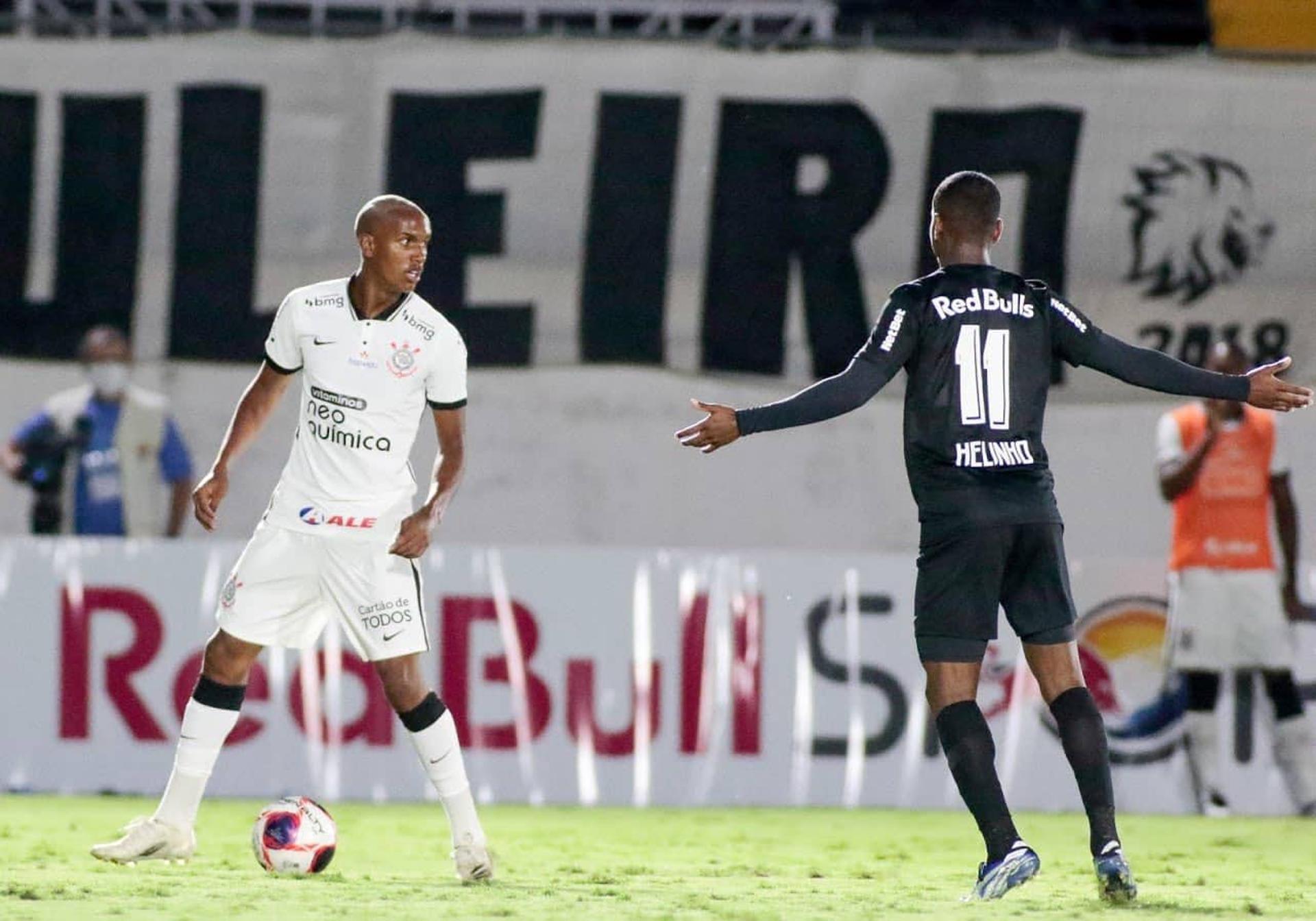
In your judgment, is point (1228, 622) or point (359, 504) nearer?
point (359, 504)

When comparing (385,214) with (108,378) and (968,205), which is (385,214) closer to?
(968,205)

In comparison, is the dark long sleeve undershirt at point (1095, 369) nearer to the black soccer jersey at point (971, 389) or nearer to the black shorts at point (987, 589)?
the black soccer jersey at point (971, 389)

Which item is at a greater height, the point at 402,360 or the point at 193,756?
the point at 402,360

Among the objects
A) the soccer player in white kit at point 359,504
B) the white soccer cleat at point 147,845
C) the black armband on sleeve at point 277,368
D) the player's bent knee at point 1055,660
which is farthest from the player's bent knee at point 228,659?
the player's bent knee at point 1055,660

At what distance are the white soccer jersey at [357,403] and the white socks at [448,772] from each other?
614 millimetres

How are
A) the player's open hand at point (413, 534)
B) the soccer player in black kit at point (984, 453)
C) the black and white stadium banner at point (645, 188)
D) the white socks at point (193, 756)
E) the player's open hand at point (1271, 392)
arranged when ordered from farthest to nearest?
the black and white stadium banner at point (645, 188), the white socks at point (193, 756), the player's open hand at point (413, 534), the player's open hand at point (1271, 392), the soccer player in black kit at point (984, 453)

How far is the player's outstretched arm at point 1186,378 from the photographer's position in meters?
6.64

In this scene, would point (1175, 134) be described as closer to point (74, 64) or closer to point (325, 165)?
point (325, 165)

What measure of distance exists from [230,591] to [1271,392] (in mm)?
3098

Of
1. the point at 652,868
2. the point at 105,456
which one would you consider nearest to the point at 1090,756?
the point at 652,868

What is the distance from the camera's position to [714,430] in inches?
248

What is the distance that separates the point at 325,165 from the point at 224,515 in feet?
6.65

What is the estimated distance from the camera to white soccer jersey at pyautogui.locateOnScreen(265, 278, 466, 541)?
7.04 m

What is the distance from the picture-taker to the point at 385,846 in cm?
853
